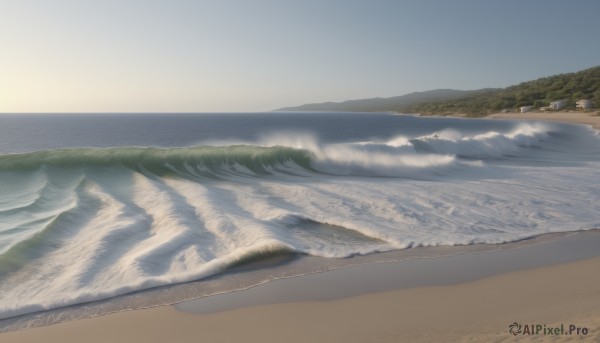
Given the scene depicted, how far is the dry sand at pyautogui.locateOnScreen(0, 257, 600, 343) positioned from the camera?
432 centimetres

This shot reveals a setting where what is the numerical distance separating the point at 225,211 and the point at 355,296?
515 centimetres

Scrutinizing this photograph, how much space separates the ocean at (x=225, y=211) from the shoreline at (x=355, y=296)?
2.31 feet

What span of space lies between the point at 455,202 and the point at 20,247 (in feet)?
31.1

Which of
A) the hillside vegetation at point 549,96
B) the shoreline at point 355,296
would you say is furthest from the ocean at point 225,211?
the hillside vegetation at point 549,96

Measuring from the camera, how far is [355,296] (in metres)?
5.41

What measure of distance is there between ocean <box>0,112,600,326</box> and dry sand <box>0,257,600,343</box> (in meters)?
0.91

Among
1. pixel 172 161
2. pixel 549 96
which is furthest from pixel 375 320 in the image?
pixel 549 96

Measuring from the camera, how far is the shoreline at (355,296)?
4.48m

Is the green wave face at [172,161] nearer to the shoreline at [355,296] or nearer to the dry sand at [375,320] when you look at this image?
the shoreline at [355,296]

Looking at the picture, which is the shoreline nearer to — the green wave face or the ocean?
the ocean

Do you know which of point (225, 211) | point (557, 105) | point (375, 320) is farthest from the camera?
point (557, 105)

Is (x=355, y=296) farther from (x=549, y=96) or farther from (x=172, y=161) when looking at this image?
(x=549, y=96)

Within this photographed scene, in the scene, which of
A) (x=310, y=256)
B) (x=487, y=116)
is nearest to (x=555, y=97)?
(x=487, y=116)

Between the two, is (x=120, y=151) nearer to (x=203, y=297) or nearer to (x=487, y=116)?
(x=203, y=297)
